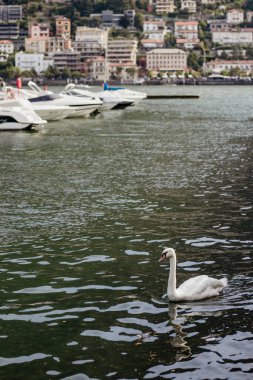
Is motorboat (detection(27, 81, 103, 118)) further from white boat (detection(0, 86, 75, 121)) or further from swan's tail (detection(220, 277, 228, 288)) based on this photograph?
swan's tail (detection(220, 277, 228, 288))

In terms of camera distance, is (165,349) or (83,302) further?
(83,302)

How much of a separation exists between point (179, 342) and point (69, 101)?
42894 millimetres

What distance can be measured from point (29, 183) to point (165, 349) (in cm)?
1260

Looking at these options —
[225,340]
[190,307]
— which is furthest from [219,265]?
[225,340]

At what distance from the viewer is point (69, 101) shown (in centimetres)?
5209

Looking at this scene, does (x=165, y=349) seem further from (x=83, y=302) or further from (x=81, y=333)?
(x=83, y=302)

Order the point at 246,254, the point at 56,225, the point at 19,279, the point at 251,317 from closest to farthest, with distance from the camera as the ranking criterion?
the point at 251,317
the point at 19,279
the point at 246,254
the point at 56,225

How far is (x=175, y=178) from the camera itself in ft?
76.0

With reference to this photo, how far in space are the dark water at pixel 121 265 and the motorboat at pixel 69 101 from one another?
22.1 metres

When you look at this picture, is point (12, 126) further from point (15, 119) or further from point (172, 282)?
point (172, 282)

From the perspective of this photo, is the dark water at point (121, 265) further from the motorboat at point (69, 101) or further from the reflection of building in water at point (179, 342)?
the motorboat at point (69, 101)

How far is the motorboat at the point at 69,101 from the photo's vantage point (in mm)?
49709

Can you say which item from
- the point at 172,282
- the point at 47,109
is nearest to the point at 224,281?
the point at 172,282

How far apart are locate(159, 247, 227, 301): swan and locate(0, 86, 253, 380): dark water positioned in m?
0.12
